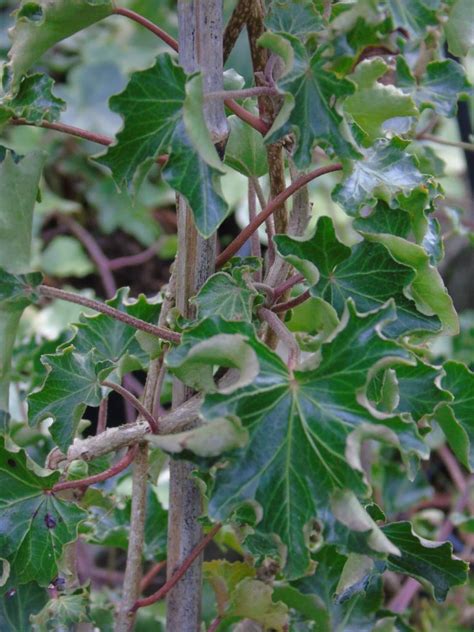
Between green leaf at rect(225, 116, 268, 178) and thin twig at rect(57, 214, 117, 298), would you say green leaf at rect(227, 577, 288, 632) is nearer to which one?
green leaf at rect(225, 116, 268, 178)

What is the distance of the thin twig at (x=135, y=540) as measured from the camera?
2.38 ft

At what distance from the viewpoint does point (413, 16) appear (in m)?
0.52

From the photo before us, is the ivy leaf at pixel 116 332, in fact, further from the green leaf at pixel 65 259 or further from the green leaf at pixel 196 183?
the green leaf at pixel 65 259

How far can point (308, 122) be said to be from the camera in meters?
0.55

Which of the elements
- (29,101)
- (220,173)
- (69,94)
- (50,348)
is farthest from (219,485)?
(69,94)

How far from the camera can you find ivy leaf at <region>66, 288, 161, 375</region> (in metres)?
0.79

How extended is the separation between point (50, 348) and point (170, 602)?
0.39 metres

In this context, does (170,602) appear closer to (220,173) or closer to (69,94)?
(220,173)

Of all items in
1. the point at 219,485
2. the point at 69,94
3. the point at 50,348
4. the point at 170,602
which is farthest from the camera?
the point at 69,94

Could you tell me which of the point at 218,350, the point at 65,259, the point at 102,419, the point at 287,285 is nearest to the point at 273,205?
the point at 287,285

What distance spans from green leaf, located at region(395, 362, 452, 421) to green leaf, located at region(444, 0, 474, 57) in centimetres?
30

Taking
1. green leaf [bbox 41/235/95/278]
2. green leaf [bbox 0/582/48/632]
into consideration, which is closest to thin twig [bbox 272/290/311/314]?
green leaf [bbox 0/582/48/632]

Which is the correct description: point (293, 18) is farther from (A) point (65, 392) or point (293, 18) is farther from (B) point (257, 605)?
(B) point (257, 605)

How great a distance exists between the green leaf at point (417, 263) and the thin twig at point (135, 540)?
268 millimetres
